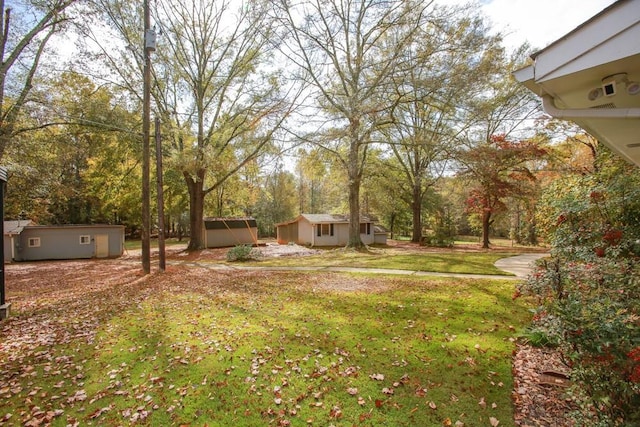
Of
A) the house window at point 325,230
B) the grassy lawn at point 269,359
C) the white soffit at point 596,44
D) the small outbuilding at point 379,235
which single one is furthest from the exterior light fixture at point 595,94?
the small outbuilding at point 379,235

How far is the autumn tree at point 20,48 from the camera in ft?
39.4

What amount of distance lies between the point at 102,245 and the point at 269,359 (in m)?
21.8

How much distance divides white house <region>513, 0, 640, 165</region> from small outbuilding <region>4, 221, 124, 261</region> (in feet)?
81.2

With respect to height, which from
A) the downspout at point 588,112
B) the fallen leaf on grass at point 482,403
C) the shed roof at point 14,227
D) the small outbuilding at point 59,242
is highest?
the downspout at point 588,112

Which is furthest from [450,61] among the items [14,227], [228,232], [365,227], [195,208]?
[14,227]

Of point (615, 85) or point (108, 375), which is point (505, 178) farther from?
point (108, 375)

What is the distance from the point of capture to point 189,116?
1978 cm

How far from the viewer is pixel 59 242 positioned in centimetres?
1975

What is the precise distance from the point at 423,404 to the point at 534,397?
1.29 m

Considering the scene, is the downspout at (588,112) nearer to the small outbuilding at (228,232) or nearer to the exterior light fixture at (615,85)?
the exterior light fixture at (615,85)

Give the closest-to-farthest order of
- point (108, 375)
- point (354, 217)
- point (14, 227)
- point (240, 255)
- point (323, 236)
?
1. point (108, 375)
2. point (240, 255)
3. point (14, 227)
4. point (354, 217)
5. point (323, 236)

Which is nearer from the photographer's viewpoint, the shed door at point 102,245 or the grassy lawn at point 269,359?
the grassy lawn at point 269,359

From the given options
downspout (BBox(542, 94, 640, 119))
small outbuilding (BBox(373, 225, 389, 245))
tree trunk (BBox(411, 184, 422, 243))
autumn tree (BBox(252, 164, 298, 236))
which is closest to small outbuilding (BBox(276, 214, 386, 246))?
small outbuilding (BBox(373, 225, 389, 245))

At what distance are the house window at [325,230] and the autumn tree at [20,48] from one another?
19179 millimetres
